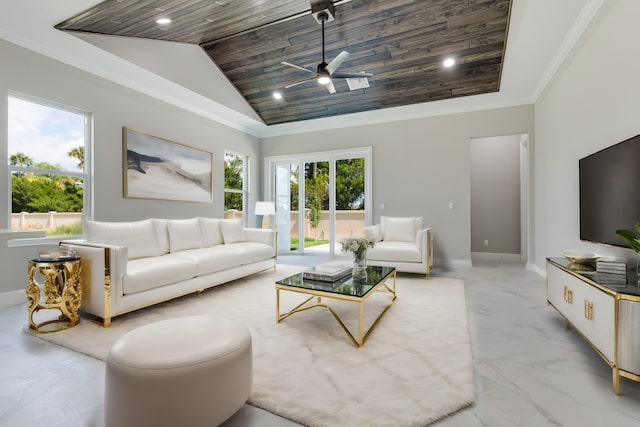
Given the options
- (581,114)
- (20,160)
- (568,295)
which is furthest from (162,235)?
(581,114)

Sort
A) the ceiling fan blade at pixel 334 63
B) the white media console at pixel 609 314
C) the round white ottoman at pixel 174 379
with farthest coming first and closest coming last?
the ceiling fan blade at pixel 334 63 < the white media console at pixel 609 314 < the round white ottoman at pixel 174 379

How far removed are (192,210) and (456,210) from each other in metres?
4.55

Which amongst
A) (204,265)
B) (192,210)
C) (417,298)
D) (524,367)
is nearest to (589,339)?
(524,367)

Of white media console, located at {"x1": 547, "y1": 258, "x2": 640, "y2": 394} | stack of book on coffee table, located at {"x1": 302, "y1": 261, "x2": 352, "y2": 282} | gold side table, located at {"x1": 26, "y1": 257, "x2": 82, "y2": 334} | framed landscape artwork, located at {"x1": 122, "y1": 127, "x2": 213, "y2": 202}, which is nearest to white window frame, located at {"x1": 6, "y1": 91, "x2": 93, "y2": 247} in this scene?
framed landscape artwork, located at {"x1": 122, "y1": 127, "x2": 213, "y2": 202}

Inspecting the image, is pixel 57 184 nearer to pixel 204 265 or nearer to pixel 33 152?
pixel 33 152

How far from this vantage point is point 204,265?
3373 millimetres

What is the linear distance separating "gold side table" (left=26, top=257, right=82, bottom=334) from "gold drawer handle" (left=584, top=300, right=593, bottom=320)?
148 inches

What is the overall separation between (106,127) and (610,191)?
5365 mm

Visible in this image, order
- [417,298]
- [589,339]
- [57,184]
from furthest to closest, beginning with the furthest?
[57,184] → [417,298] → [589,339]

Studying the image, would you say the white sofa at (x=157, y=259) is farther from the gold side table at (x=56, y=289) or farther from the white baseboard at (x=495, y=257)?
the white baseboard at (x=495, y=257)

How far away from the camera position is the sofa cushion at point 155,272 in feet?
8.66

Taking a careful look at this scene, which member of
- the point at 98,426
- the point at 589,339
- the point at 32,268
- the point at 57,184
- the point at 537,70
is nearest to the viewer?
the point at 98,426

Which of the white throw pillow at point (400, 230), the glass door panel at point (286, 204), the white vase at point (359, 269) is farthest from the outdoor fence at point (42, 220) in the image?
the white throw pillow at point (400, 230)

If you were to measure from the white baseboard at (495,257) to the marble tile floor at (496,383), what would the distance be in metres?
3.63
